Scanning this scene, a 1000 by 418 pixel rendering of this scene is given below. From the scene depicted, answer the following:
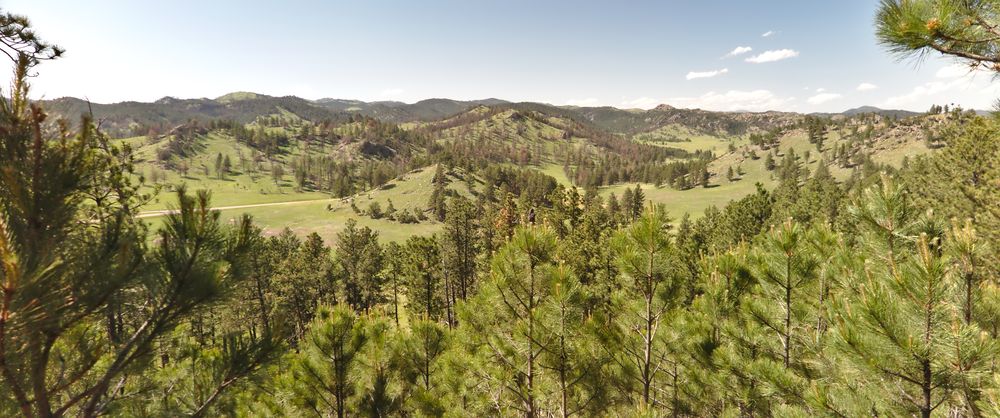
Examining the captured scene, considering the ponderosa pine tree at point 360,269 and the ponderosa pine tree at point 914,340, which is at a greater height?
the ponderosa pine tree at point 914,340

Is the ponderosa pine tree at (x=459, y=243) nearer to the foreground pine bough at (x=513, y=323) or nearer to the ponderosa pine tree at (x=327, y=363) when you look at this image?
the foreground pine bough at (x=513, y=323)

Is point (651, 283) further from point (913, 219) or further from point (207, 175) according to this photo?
point (207, 175)

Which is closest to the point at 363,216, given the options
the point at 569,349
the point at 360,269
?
the point at 360,269

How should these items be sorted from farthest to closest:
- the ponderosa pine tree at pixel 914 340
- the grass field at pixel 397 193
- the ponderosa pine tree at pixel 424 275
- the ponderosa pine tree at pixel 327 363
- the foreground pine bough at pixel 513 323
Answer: the grass field at pixel 397 193 → the ponderosa pine tree at pixel 424 275 → the ponderosa pine tree at pixel 327 363 → the foreground pine bough at pixel 513 323 → the ponderosa pine tree at pixel 914 340

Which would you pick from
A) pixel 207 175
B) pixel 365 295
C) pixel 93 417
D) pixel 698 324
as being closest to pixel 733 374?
pixel 698 324

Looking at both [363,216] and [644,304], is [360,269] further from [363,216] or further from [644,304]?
[363,216]

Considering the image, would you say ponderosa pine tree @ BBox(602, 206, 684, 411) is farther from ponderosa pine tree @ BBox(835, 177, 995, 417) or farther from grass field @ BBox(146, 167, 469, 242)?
grass field @ BBox(146, 167, 469, 242)

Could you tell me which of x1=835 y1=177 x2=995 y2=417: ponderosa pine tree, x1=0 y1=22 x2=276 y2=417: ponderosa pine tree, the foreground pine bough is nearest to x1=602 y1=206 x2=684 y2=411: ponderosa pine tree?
the foreground pine bough

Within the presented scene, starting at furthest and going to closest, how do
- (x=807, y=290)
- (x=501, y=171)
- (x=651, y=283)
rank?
(x=501, y=171), (x=807, y=290), (x=651, y=283)

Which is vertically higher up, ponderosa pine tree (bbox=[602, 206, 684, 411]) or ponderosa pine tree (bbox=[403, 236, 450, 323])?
ponderosa pine tree (bbox=[602, 206, 684, 411])

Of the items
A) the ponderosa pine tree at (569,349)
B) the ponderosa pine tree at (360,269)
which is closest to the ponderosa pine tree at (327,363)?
the ponderosa pine tree at (569,349)

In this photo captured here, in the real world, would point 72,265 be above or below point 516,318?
above
